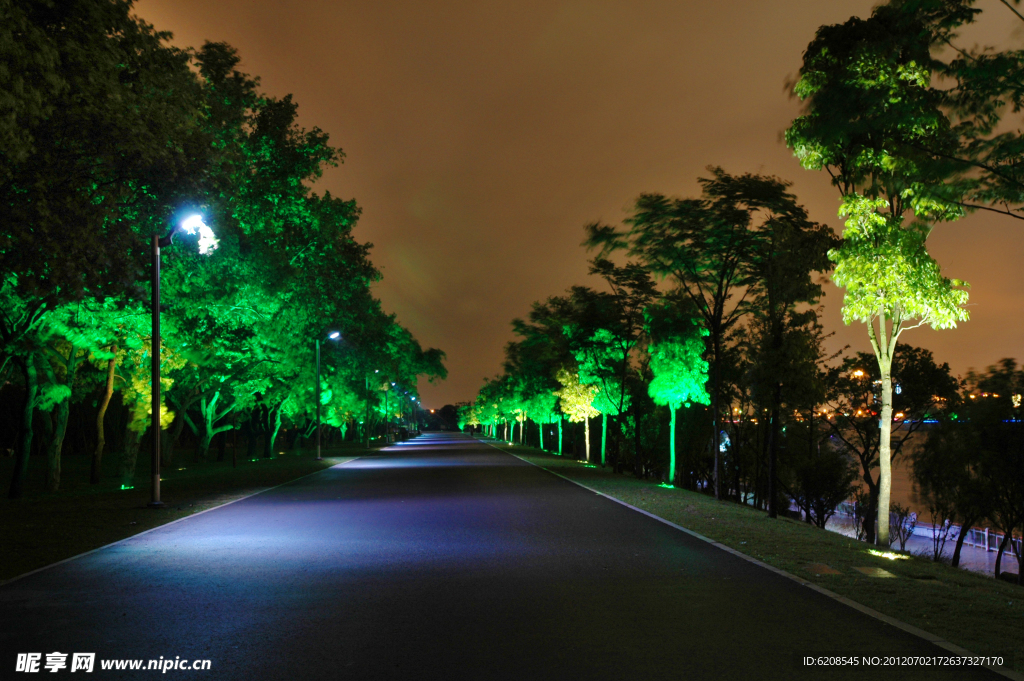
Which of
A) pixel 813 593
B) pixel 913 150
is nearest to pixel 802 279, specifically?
pixel 913 150

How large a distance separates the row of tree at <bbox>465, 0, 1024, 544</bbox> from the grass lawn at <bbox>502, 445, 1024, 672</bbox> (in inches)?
A: 94.8

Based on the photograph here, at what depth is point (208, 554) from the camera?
1145 cm

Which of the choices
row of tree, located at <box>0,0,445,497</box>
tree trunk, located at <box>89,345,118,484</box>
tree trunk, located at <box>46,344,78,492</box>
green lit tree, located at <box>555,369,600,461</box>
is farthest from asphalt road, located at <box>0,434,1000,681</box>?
green lit tree, located at <box>555,369,600,461</box>

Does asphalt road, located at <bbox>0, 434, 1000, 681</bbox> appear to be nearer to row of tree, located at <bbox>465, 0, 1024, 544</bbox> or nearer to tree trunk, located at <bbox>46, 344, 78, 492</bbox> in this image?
row of tree, located at <bbox>465, 0, 1024, 544</bbox>

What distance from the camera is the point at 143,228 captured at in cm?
1919

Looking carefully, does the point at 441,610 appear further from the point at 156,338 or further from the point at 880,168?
the point at 156,338

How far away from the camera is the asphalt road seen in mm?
6051

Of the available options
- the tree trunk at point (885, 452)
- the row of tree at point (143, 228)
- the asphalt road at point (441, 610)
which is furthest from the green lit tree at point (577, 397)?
the asphalt road at point (441, 610)

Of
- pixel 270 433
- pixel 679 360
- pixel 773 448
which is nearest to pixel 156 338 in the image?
pixel 773 448

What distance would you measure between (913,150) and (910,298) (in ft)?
12.3

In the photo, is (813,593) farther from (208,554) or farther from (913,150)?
(208,554)

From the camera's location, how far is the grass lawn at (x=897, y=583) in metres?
6.99

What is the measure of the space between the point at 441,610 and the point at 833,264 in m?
14.0

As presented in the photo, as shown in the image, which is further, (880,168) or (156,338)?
(156,338)
